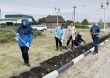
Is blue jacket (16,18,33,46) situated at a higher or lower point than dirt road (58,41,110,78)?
higher

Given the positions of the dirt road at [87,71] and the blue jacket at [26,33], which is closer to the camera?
the dirt road at [87,71]

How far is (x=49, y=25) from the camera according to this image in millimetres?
84375

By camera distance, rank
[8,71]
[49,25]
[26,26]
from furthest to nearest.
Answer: [49,25]
[26,26]
[8,71]

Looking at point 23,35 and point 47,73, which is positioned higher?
point 23,35

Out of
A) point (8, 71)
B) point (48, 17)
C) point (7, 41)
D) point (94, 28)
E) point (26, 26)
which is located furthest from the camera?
point (48, 17)

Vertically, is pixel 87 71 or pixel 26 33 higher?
pixel 26 33

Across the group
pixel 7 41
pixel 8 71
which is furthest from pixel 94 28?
pixel 7 41

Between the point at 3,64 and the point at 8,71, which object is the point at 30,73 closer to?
the point at 8,71

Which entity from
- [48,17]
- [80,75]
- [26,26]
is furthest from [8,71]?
[48,17]

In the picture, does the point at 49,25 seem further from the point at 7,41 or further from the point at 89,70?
the point at 89,70

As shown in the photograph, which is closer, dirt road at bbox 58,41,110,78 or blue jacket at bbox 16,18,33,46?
dirt road at bbox 58,41,110,78

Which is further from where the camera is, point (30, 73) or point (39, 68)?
point (39, 68)

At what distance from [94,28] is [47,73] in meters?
6.17

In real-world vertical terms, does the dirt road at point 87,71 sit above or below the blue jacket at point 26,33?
below
